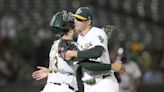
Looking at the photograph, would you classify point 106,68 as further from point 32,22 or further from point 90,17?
point 32,22

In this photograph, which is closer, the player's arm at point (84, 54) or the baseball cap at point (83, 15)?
the player's arm at point (84, 54)

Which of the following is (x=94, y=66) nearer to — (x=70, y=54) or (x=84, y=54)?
(x=84, y=54)

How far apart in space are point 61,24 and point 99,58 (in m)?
0.64

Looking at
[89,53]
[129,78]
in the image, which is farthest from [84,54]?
[129,78]

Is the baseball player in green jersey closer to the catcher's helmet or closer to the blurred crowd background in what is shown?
the catcher's helmet

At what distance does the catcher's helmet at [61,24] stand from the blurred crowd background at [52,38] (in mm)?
4042

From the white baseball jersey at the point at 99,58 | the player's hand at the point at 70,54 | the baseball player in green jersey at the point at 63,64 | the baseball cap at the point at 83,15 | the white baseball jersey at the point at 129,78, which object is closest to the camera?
the player's hand at the point at 70,54

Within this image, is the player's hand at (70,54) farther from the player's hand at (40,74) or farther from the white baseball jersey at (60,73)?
Result: the player's hand at (40,74)

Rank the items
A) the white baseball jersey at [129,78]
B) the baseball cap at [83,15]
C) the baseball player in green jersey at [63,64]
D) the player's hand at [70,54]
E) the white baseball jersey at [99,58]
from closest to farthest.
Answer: the player's hand at [70,54] < the baseball player in green jersey at [63,64] < the white baseball jersey at [99,58] < the baseball cap at [83,15] < the white baseball jersey at [129,78]

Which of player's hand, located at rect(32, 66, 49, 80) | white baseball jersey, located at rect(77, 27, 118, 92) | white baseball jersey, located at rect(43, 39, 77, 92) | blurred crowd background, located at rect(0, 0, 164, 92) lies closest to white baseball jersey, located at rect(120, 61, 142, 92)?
blurred crowd background, located at rect(0, 0, 164, 92)

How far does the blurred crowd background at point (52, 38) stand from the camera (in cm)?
1380

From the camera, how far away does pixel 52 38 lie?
1536 centimetres

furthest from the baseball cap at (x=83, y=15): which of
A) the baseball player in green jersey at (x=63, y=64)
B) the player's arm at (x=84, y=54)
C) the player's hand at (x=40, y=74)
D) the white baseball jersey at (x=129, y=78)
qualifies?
the white baseball jersey at (x=129, y=78)

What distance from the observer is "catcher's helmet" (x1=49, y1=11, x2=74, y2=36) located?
7.73m
